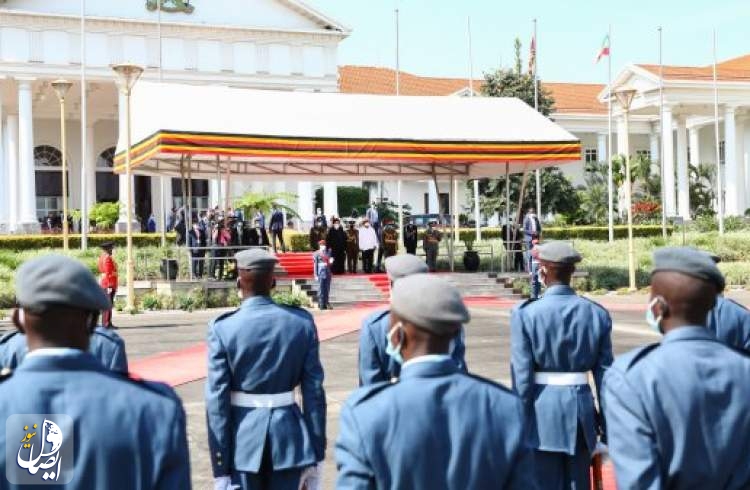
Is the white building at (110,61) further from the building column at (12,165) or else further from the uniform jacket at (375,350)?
the uniform jacket at (375,350)

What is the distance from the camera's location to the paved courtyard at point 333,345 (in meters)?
10.5

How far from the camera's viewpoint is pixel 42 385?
3227 mm

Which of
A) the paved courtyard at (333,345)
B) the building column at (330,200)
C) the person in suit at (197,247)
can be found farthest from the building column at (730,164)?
the person in suit at (197,247)

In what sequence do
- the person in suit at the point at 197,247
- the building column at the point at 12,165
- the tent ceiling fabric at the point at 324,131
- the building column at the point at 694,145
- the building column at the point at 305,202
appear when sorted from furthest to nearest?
the building column at the point at 694,145 → the building column at the point at 305,202 → the building column at the point at 12,165 → the person in suit at the point at 197,247 → the tent ceiling fabric at the point at 324,131

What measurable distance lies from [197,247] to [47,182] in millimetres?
38970

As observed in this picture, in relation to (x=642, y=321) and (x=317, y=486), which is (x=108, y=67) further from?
(x=317, y=486)

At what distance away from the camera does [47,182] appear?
62875 mm

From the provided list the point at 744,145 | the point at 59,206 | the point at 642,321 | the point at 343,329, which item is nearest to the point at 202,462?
the point at 343,329

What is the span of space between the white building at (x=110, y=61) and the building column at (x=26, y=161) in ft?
0.16

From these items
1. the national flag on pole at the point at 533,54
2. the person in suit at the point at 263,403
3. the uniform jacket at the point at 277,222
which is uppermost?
the national flag on pole at the point at 533,54

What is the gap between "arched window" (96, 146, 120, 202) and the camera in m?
64.1

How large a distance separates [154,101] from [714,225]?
3328 cm

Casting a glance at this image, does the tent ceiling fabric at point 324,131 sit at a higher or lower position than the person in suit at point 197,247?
higher

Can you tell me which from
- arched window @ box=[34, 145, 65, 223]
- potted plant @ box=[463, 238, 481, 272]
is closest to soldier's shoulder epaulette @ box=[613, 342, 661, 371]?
potted plant @ box=[463, 238, 481, 272]
